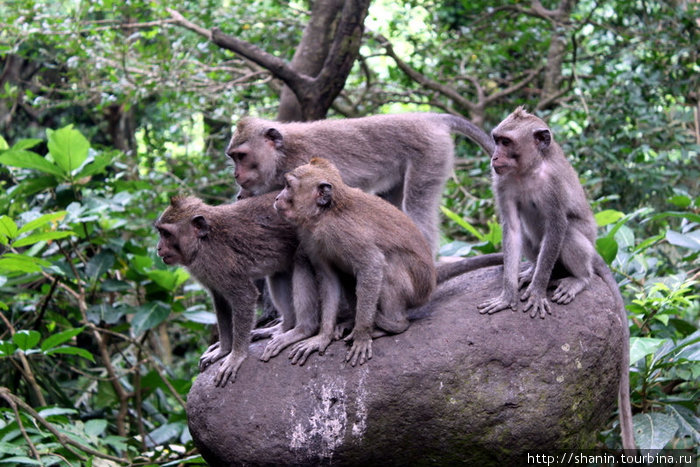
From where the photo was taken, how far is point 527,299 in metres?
5.07

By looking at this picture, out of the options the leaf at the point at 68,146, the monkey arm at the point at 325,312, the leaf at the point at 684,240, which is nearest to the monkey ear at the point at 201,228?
the monkey arm at the point at 325,312

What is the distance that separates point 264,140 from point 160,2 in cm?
478

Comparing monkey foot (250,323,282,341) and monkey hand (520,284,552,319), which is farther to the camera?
monkey foot (250,323,282,341)

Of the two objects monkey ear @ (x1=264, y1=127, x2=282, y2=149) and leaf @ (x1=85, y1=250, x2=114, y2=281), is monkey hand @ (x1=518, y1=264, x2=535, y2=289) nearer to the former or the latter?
monkey ear @ (x1=264, y1=127, x2=282, y2=149)

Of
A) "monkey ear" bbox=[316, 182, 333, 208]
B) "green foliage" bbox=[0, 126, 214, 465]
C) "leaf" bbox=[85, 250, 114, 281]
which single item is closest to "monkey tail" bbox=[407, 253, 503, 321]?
"monkey ear" bbox=[316, 182, 333, 208]

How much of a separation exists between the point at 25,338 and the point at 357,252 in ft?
10.4

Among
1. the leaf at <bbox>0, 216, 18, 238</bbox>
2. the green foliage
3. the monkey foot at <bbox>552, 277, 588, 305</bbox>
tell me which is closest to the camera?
the monkey foot at <bbox>552, 277, 588, 305</bbox>

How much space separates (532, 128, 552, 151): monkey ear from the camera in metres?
5.00

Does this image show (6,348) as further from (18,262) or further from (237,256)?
(237,256)

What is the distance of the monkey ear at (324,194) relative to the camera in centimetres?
493

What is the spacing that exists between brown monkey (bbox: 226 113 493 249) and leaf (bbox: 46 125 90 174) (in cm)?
209

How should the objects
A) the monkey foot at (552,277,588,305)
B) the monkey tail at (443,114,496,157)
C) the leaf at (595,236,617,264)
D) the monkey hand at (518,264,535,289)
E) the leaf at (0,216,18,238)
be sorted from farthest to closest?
1. the monkey tail at (443,114,496,157)
2. the leaf at (595,236,617,264)
3. the leaf at (0,216,18,238)
4. the monkey hand at (518,264,535,289)
5. the monkey foot at (552,277,588,305)

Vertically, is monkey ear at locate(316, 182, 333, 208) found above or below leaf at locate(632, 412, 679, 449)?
above

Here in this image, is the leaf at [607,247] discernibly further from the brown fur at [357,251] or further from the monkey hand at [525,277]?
the brown fur at [357,251]
